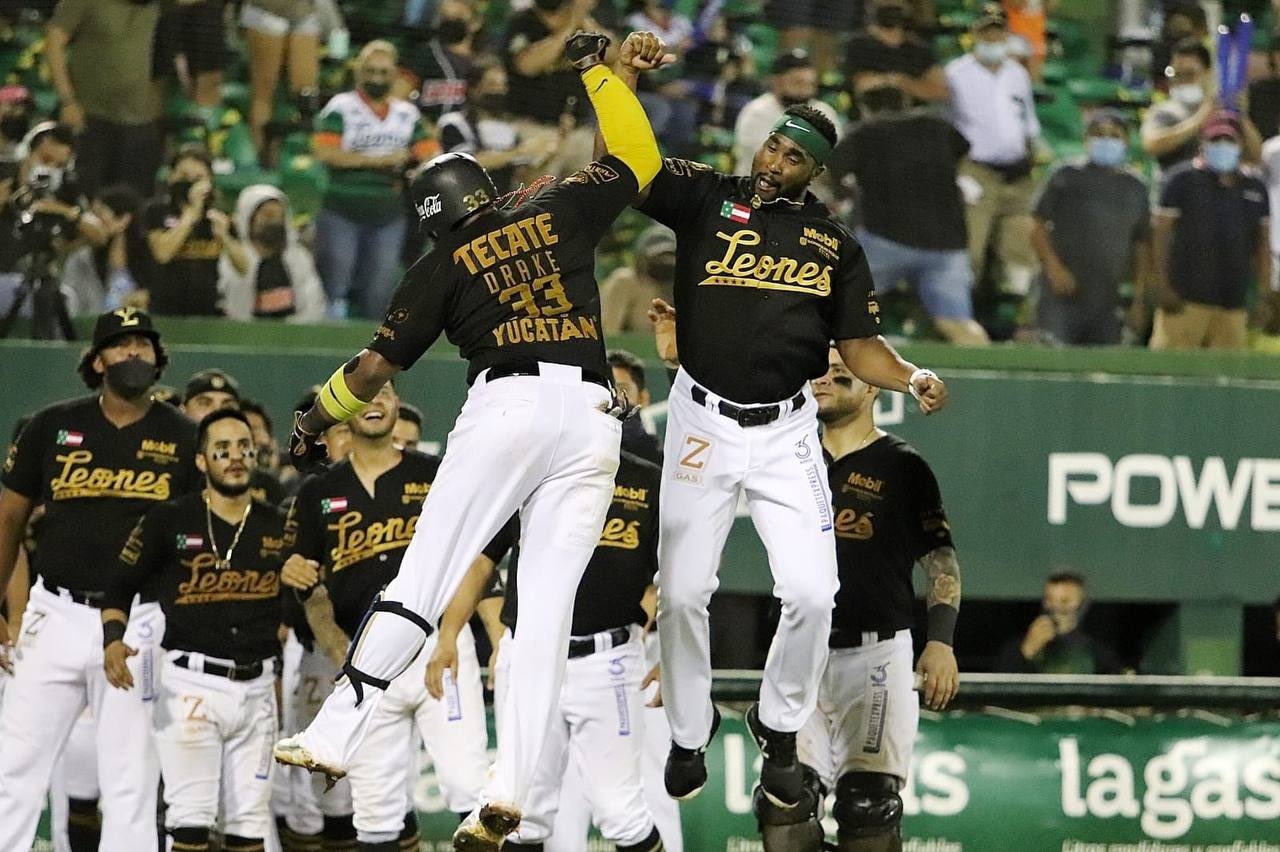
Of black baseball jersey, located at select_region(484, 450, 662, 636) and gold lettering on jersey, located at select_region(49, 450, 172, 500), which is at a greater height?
gold lettering on jersey, located at select_region(49, 450, 172, 500)

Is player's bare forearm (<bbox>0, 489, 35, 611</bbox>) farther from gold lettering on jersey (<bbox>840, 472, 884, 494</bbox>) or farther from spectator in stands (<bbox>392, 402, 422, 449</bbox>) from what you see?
gold lettering on jersey (<bbox>840, 472, 884, 494</bbox>)

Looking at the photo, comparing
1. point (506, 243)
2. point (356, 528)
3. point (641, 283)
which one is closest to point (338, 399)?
point (506, 243)

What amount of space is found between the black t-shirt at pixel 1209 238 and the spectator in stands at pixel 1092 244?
0.19m

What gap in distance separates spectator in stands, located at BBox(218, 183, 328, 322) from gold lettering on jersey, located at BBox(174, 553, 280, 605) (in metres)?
2.61

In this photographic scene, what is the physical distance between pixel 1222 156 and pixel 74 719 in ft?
23.2

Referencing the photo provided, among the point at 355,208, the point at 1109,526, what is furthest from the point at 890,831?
the point at 355,208

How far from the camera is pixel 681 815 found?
895cm

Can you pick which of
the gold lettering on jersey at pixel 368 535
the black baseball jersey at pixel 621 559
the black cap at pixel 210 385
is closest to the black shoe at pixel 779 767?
the black baseball jersey at pixel 621 559

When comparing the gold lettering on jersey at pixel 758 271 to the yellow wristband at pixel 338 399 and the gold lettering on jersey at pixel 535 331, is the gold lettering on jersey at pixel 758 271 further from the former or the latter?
the yellow wristband at pixel 338 399

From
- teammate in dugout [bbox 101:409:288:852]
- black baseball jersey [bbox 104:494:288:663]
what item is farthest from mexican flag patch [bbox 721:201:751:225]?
black baseball jersey [bbox 104:494:288:663]

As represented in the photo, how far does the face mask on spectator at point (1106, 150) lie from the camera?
35.5ft

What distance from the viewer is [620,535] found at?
770 centimetres

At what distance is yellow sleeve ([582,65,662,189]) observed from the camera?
601 centimetres

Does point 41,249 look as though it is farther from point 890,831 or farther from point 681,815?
point 890,831
